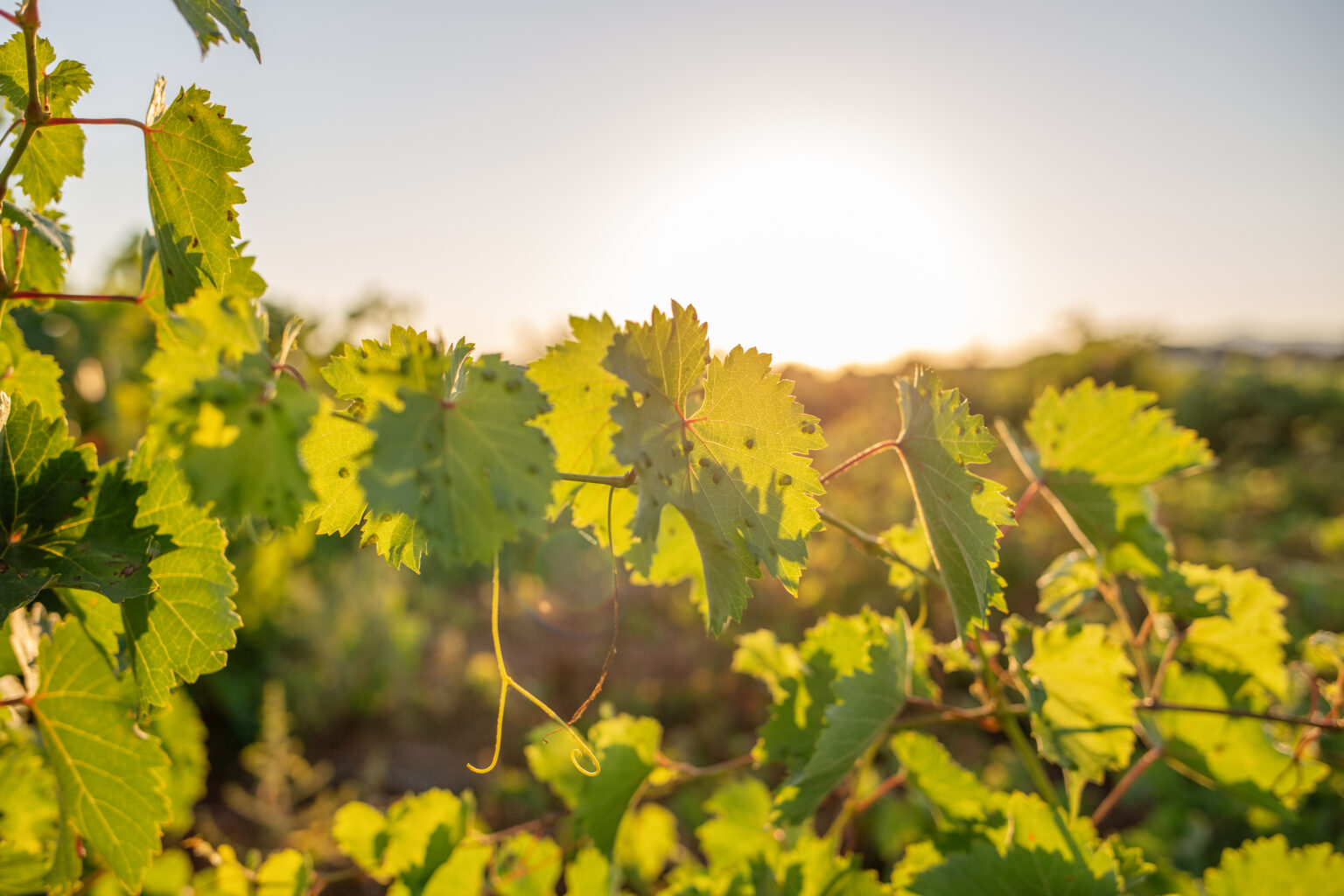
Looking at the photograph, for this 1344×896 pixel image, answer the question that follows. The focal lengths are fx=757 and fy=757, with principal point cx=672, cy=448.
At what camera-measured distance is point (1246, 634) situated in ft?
4.15

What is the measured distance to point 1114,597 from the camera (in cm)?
123

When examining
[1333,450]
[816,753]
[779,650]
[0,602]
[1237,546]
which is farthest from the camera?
[1333,450]

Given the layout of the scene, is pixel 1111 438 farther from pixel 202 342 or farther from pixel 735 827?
pixel 202 342

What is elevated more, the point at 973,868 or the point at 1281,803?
the point at 973,868

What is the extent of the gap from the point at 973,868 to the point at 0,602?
1.06m

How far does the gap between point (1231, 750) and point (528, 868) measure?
46.5 inches

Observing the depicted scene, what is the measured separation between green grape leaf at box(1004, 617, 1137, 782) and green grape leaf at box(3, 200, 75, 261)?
4.18 feet

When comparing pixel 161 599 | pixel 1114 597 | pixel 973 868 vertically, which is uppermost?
pixel 161 599

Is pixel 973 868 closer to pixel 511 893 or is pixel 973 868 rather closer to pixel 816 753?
pixel 816 753

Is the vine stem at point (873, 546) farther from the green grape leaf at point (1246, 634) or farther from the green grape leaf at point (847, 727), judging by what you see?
the green grape leaf at point (1246, 634)

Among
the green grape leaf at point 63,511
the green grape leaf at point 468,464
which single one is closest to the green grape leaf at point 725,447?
the green grape leaf at point 468,464

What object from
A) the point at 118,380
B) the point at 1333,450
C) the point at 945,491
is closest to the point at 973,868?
the point at 945,491

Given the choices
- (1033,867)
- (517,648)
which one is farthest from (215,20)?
(517,648)

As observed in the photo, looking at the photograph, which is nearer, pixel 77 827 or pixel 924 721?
pixel 77 827
